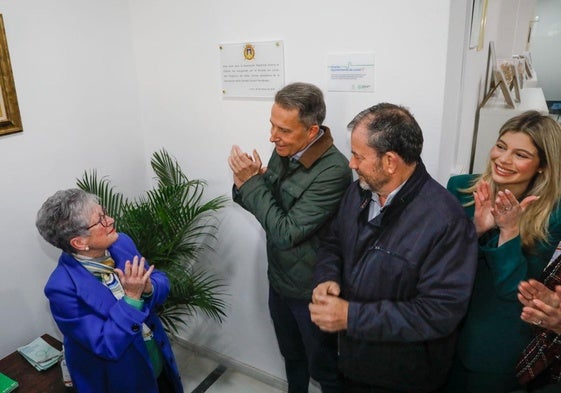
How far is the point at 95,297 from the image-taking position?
1482mm

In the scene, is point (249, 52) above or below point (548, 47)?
below

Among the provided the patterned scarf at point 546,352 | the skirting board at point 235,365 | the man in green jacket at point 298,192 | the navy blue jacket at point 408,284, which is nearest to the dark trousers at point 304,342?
the man in green jacket at point 298,192

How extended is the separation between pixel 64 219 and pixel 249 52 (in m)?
1.18

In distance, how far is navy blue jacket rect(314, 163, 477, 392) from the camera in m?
1.27

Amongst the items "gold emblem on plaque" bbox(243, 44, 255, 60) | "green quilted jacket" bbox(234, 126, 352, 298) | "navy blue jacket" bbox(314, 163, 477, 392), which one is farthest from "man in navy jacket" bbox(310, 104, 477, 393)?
"gold emblem on plaque" bbox(243, 44, 255, 60)

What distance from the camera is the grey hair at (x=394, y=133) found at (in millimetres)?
1296

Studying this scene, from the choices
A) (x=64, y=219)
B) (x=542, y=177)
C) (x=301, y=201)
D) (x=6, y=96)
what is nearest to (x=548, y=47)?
(x=542, y=177)

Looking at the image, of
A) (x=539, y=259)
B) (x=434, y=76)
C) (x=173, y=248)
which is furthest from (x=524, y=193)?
(x=173, y=248)

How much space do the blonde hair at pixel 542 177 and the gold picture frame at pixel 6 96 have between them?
6.90ft

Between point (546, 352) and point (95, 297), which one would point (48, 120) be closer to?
point (95, 297)

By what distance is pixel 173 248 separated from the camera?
2.19 m

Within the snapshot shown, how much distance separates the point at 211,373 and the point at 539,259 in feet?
6.95

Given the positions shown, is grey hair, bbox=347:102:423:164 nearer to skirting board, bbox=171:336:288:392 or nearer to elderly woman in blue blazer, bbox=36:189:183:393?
elderly woman in blue blazer, bbox=36:189:183:393

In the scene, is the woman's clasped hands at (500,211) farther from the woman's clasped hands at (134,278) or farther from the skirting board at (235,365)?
the skirting board at (235,365)
